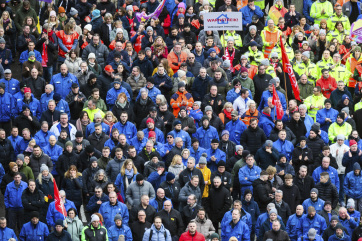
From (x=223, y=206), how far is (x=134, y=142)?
258 centimetres

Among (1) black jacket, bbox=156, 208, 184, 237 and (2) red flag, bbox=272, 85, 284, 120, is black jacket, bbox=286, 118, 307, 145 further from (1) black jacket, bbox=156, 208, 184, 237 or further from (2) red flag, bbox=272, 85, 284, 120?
(1) black jacket, bbox=156, 208, 184, 237

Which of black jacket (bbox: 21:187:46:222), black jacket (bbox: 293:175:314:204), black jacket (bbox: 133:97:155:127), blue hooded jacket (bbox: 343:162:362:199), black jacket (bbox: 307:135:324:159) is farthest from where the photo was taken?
black jacket (bbox: 133:97:155:127)

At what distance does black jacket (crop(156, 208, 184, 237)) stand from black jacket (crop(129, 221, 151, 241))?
320 mm

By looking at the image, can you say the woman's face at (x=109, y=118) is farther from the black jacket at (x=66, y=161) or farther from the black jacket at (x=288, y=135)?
the black jacket at (x=288, y=135)

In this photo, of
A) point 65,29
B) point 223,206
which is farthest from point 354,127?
point 65,29

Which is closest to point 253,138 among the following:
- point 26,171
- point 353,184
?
point 353,184

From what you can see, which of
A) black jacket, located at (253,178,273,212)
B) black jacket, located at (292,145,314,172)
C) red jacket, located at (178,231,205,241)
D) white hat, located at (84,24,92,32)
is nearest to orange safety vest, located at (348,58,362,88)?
black jacket, located at (292,145,314,172)

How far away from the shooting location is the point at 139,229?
67.5 feet

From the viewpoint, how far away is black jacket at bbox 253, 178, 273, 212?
21453mm

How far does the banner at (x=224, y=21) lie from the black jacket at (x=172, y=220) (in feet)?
24.7

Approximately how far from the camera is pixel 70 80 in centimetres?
2505

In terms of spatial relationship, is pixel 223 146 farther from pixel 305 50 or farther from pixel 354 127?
pixel 305 50

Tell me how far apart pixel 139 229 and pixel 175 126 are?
317 cm

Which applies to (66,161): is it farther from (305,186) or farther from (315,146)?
(315,146)
